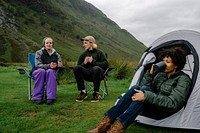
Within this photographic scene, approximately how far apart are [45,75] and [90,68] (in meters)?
0.98

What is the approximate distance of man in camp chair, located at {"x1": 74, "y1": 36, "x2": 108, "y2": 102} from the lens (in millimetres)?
5742

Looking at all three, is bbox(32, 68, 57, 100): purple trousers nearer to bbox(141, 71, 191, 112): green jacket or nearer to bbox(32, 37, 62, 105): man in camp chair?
bbox(32, 37, 62, 105): man in camp chair

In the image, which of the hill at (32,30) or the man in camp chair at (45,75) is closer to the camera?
the man in camp chair at (45,75)

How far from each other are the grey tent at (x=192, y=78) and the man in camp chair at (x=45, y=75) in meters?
1.78

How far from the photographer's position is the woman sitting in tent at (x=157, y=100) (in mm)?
3193

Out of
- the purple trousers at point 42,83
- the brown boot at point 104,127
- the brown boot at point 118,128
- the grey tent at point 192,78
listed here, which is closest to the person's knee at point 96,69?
the purple trousers at point 42,83

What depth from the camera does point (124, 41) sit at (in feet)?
436

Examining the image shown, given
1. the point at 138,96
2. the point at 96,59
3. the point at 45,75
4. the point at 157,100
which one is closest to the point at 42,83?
the point at 45,75

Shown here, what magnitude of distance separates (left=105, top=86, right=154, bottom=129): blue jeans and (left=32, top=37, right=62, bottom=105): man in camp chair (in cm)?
234

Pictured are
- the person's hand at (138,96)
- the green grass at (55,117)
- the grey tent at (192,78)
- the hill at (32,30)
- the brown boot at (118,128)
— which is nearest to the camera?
the brown boot at (118,128)

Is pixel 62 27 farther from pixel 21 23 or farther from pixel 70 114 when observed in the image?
pixel 70 114

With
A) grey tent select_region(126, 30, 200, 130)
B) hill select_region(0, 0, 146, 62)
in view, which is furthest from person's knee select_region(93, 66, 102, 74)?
hill select_region(0, 0, 146, 62)

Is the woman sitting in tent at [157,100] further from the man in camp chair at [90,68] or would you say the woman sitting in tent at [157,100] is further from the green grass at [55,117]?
the man in camp chair at [90,68]

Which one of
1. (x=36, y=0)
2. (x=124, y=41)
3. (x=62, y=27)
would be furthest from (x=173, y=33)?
(x=124, y=41)
